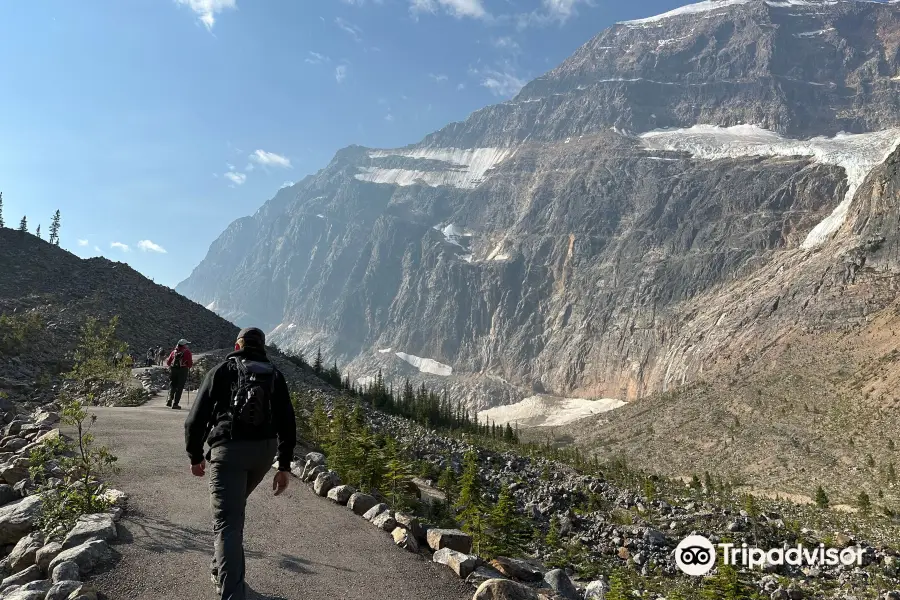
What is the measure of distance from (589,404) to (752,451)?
111 meters

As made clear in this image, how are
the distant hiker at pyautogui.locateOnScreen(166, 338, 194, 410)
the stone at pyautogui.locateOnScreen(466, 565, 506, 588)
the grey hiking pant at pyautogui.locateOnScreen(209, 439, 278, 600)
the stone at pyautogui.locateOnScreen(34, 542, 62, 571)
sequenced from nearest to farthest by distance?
the grey hiking pant at pyautogui.locateOnScreen(209, 439, 278, 600) < the stone at pyautogui.locateOnScreen(34, 542, 62, 571) < the stone at pyautogui.locateOnScreen(466, 565, 506, 588) < the distant hiker at pyautogui.locateOnScreen(166, 338, 194, 410)

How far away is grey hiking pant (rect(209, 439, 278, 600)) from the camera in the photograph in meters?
4.88

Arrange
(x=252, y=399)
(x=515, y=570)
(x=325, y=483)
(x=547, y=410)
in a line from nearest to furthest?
(x=252, y=399)
(x=515, y=570)
(x=325, y=483)
(x=547, y=410)

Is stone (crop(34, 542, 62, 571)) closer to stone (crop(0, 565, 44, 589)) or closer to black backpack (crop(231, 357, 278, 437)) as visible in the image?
stone (crop(0, 565, 44, 589))

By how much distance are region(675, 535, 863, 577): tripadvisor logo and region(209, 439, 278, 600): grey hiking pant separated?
1311cm

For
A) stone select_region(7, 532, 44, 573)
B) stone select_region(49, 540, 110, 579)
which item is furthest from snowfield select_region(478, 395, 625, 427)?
stone select_region(49, 540, 110, 579)

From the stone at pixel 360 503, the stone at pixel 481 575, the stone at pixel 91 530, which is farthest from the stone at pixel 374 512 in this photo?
the stone at pixel 91 530

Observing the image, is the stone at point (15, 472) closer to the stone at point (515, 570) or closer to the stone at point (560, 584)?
the stone at point (515, 570)

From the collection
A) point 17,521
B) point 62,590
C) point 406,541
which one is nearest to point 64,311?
point 17,521

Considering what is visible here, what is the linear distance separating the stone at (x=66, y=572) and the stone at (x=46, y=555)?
445 millimetres

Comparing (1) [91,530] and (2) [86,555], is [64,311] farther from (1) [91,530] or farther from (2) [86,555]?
(2) [86,555]

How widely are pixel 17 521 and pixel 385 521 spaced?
16.2ft

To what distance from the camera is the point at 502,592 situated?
6059 millimetres

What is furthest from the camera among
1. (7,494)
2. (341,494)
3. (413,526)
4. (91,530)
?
(341,494)
